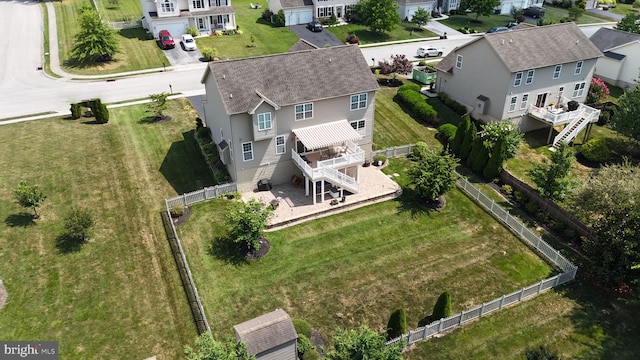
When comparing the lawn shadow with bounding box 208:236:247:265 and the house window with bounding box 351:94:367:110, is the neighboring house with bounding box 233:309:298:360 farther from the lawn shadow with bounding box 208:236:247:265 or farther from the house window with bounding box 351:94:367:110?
the house window with bounding box 351:94:367:110

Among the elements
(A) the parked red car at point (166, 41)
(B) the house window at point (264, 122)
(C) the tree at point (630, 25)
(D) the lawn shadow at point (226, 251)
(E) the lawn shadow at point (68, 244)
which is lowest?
(D) the lawn shadow at point (226, 251)

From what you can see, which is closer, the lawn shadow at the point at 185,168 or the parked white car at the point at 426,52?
the lawn shadow at the point at 185,168

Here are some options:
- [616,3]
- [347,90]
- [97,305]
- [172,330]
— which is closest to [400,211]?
[347,90]

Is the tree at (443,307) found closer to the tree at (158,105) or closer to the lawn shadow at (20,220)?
the lawn shadow at (20,220)

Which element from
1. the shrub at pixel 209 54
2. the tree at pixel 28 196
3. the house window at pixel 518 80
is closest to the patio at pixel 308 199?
the tree at pixel 28 196

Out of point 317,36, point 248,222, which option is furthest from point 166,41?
point 248,222

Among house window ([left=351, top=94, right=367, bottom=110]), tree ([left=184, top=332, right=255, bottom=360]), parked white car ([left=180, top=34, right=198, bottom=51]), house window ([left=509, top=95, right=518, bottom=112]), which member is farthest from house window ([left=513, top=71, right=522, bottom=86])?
parked white car ([left=180, top=34, right=198, bottom=51])

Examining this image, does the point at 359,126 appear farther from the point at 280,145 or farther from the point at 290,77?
the point at 290,77
